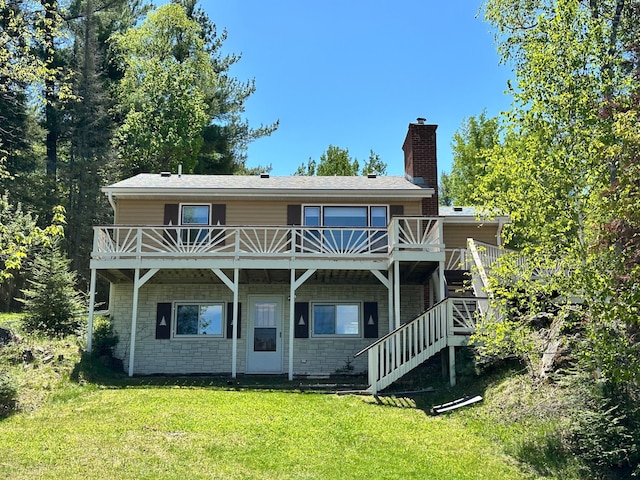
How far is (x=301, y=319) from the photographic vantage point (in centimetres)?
1599

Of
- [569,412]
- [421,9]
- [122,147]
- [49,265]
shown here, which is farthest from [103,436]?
[122,147]

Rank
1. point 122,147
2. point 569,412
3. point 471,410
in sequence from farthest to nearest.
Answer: point 122,147
point 471,410
point 569,412

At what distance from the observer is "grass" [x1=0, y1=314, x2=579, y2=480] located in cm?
705

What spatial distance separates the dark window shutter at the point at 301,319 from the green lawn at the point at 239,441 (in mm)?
4922

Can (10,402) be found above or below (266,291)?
below

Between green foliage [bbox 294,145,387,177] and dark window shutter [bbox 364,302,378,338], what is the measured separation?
2049cm

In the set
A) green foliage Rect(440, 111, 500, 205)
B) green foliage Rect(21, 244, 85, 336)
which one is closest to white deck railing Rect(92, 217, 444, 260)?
green foliage Rect(21, 244, 85, 336)

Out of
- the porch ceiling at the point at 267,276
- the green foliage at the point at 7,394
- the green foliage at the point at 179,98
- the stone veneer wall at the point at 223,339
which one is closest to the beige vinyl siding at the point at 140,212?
the porch ceiling at the point at 267,276

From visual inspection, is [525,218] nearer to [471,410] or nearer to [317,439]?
[471,410]

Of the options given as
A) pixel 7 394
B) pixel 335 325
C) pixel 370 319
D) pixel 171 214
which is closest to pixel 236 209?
pixel 171 214

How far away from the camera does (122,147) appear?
29.8 m

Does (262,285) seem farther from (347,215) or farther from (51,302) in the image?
(51,302)

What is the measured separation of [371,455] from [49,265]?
10848mm

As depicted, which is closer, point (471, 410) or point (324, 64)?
point (471, 410)
